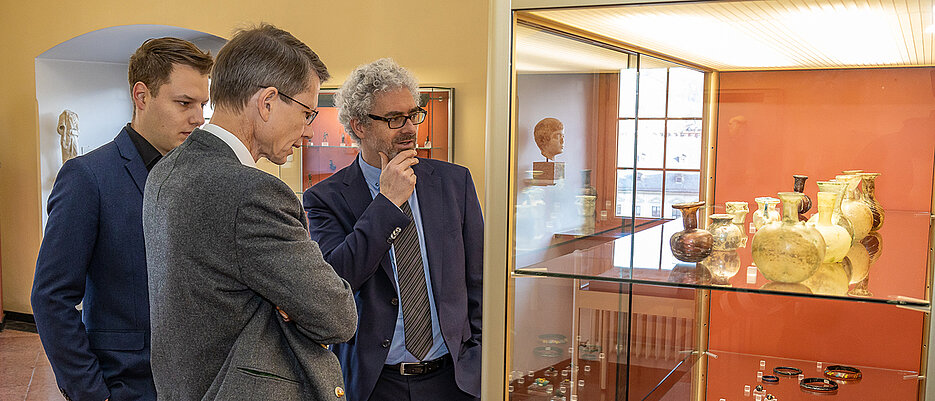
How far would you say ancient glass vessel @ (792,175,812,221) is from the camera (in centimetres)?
152

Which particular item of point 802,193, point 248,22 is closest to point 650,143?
point 802,193

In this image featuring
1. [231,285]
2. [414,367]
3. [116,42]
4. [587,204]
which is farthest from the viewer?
[116,42]

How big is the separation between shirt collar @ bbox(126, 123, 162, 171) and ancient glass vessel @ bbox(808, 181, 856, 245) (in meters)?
1.97

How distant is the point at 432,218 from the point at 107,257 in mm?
1044

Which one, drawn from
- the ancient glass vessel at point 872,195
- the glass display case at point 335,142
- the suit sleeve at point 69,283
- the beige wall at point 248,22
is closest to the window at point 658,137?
the ancient glass vessel at point 872,195

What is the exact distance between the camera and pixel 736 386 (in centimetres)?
174

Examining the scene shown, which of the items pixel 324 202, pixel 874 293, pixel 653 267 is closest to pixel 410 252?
pixel 324 202

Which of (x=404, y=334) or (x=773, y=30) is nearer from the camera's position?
(x=773, y=30)

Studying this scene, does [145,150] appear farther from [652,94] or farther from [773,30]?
[773,30]

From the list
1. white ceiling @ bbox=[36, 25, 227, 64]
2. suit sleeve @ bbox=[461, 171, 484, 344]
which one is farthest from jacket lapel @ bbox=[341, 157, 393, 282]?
white ceiling @ bbox=[36, 25, 227, 64]

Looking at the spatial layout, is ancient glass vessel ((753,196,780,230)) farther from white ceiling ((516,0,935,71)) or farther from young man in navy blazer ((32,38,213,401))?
→ young man in navy blazer ((32,38,213,401))

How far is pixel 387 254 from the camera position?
2.34 metres

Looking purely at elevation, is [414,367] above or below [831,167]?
below

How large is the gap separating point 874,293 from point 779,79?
0.54 metres
